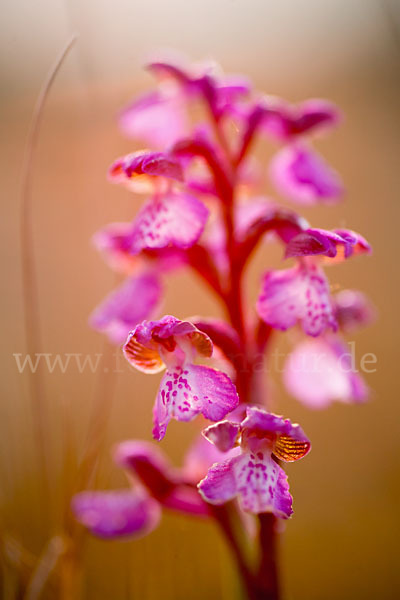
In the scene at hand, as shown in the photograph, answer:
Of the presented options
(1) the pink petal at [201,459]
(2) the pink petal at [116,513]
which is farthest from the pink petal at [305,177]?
(2) the pink petal at [116,513]

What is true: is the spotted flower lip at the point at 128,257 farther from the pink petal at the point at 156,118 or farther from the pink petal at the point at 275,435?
the pink petal at the point at 275,435

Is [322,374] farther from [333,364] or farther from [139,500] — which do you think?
[139,500]

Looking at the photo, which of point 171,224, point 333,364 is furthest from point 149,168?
point 333,364

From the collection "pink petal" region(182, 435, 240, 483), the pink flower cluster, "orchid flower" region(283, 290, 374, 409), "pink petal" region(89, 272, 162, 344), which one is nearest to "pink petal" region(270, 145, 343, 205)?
the pink flower cluster

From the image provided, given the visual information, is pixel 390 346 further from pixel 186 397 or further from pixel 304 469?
pixel 186 397

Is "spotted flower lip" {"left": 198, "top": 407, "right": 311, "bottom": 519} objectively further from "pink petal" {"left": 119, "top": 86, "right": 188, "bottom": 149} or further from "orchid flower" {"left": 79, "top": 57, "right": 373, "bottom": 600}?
"pink petal" {"left": 119, "top": 86, "right": 188, "bottom": 149}

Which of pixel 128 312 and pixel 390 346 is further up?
pixel 128 312

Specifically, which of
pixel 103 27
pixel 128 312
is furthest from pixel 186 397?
pixel 103 27
